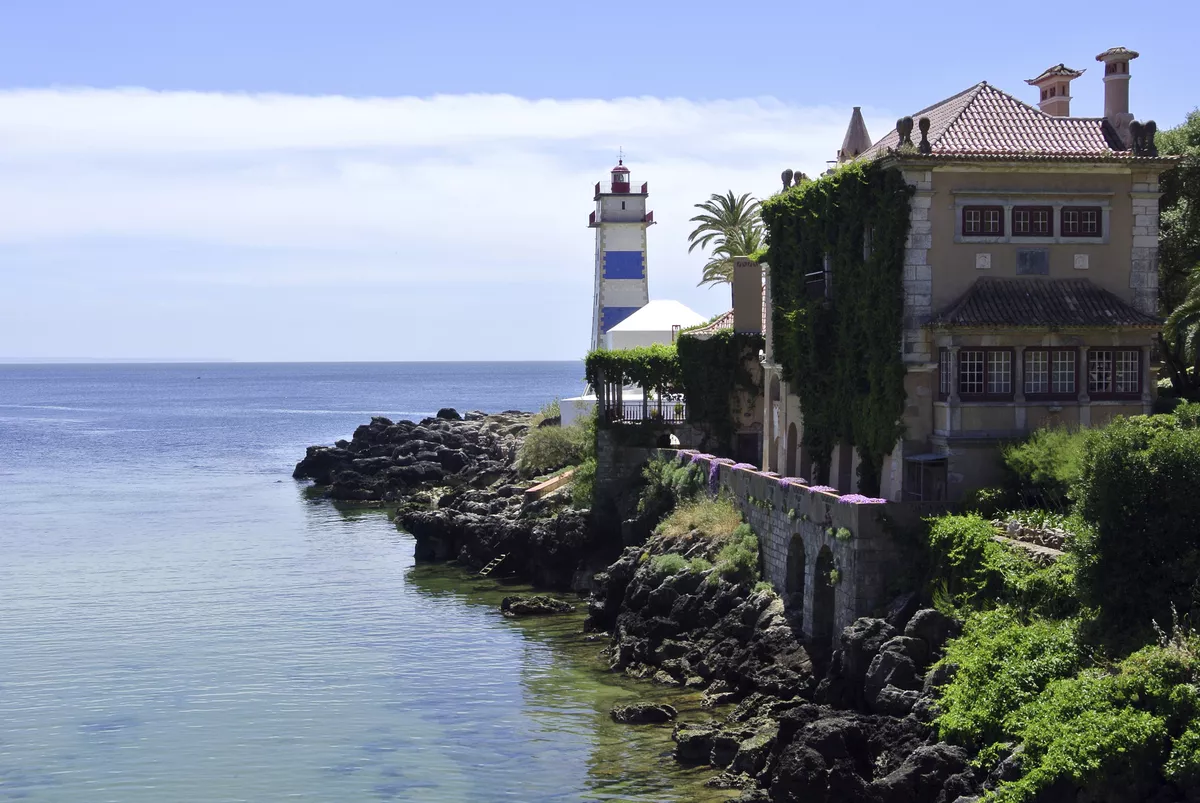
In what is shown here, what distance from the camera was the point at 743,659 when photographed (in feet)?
105

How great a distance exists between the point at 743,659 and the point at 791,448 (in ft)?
38.4

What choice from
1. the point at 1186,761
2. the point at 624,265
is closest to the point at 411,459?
the point at 624,265

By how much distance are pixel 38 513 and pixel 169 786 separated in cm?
4607

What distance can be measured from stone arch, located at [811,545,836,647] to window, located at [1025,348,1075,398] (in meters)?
6.53

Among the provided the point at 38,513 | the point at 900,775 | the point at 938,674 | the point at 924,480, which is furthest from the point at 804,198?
the point at 38,513

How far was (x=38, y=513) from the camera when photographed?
69688mm

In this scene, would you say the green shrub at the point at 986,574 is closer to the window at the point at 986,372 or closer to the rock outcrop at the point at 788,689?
the rock outcrop at the point at 788,689

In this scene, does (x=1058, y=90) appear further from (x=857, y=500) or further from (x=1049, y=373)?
(x=857, y=500)

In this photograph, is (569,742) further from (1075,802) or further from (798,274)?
(798,274)

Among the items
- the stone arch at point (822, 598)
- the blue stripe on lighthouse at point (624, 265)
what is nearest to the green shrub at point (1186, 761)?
the stone arch at point (822, 598)

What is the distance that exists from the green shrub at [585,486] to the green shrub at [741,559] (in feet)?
40.7

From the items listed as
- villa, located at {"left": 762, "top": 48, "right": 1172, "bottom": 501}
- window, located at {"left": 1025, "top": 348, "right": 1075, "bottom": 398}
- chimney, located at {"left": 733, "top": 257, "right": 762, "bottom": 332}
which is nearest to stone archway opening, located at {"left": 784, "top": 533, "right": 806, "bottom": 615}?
villa, located at {"left": 762, "top": 48, "right": 1172, "bottom": 501}

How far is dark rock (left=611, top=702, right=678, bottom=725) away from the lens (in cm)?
3019

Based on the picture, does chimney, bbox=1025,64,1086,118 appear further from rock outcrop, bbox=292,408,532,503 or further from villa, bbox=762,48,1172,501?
rock outcrop, bbox=292,408,532,503
